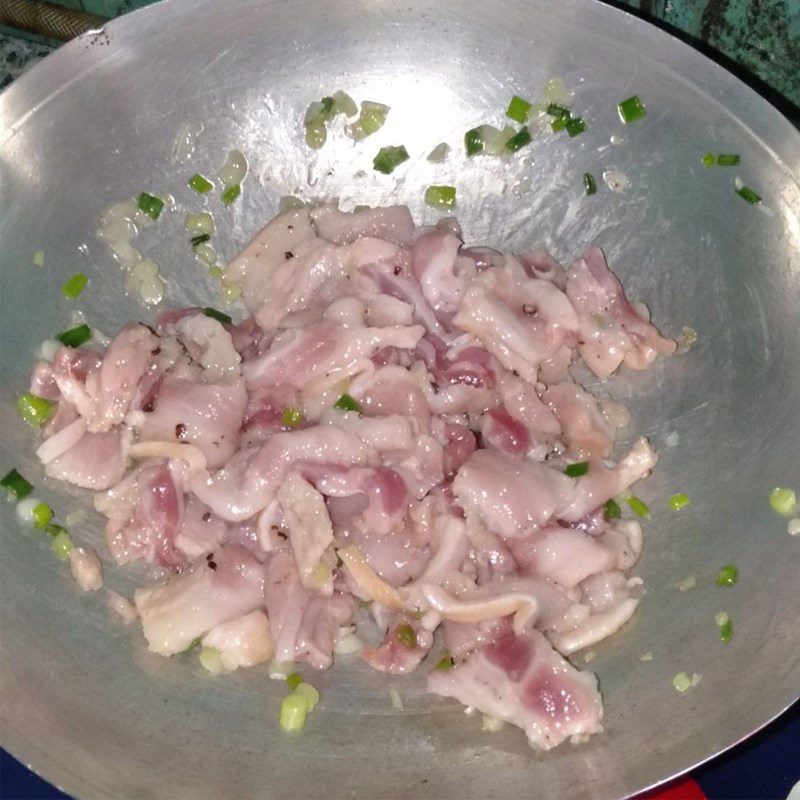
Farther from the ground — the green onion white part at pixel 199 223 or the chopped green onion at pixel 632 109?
the green onion white part at pixel 199 223

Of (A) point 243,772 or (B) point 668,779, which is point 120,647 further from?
(B) point 668,779

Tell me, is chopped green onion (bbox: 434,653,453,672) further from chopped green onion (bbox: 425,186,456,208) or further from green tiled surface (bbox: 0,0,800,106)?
green tiled surface (bbox: 0,0,800,106)

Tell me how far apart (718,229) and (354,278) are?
0.68 meters

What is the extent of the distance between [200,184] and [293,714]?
1010 mm

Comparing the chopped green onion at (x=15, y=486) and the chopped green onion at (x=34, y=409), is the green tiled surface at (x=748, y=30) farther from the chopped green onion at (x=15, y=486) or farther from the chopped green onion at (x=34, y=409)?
the chopped green onion at (x=15, y=486)

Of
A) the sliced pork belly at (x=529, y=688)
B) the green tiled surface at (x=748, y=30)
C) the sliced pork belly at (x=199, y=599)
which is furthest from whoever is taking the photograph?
the green tiled surface at (x=748, y=30)

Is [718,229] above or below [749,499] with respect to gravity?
above

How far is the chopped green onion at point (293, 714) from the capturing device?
1.55 meters

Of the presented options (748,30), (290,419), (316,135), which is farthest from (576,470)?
(748,30)

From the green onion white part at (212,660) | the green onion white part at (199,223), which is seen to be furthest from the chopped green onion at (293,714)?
the green onion white part at (199,223)

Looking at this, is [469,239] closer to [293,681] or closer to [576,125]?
[576,125]

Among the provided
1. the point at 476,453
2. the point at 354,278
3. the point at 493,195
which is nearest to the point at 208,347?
the point at 354,278

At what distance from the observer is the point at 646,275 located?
76.6 inches

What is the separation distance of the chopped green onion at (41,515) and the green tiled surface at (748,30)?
5.51 ft
